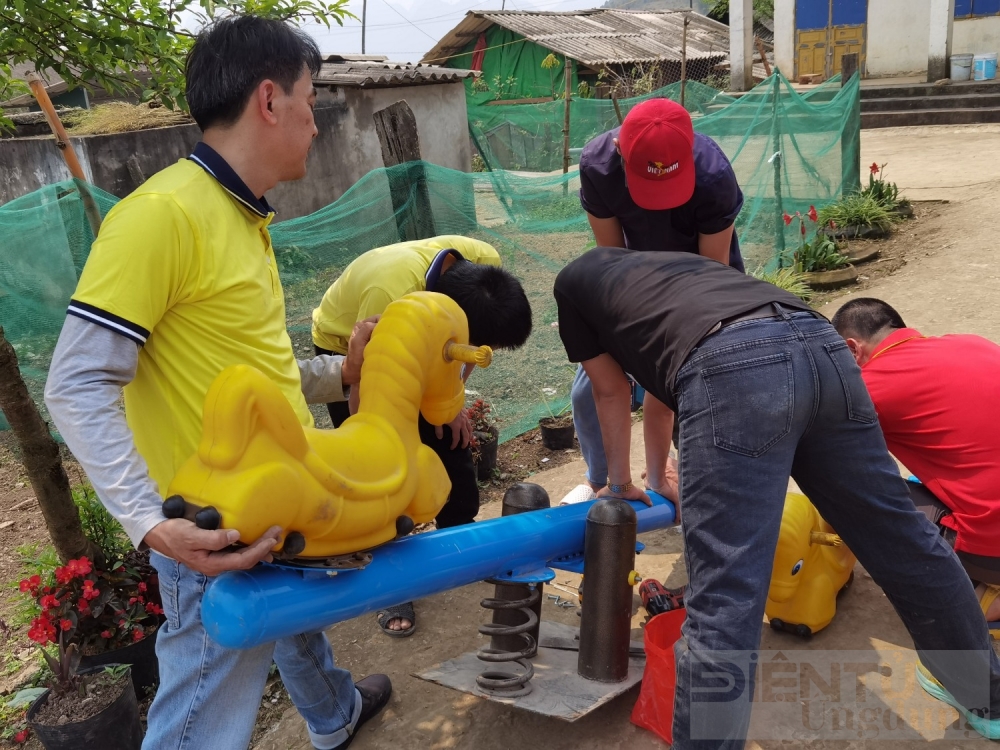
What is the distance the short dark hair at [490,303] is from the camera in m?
2.72

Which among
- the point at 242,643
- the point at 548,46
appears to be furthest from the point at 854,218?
the point at 548,46

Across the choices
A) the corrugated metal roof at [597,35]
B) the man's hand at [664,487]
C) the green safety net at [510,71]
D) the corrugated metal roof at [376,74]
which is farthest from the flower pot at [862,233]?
the green safety net at [510,71]

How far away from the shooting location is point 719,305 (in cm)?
200

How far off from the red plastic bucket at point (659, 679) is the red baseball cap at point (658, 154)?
1432 mm

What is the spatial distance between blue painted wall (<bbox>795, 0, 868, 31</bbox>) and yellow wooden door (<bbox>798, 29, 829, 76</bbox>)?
0.16 meters

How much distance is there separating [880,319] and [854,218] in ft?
21.9

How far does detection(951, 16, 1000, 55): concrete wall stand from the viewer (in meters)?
18.3

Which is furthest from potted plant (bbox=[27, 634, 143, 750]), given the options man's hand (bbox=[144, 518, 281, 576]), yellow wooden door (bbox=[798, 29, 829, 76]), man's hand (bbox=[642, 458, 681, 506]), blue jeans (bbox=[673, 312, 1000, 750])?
yellow wooden door (bbox=[798, 29, 829, 76])

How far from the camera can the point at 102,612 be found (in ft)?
9.65

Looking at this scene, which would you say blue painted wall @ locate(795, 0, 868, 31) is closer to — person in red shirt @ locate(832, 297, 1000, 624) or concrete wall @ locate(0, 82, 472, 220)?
concrete wall @ locate(0, 82, 472, 220)

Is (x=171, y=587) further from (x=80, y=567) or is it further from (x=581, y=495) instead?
(x=581, y=495)

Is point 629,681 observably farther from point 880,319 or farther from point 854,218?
point 854,218

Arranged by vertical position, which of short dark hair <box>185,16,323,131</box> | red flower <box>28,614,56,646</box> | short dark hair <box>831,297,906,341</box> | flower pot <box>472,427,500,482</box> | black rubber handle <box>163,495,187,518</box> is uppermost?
short dark hair <box>185,16,323,131</box>

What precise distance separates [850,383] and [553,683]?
4.26 feet
